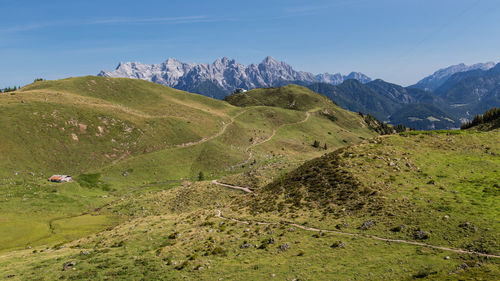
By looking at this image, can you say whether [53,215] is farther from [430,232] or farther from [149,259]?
[430,232]

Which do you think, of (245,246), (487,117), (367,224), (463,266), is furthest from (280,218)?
(487,117)

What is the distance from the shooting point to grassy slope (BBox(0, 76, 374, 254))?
7762 centimetres

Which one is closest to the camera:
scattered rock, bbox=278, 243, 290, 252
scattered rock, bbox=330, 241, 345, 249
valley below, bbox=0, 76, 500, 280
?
valley below, bbox=0, 76, 500, 280

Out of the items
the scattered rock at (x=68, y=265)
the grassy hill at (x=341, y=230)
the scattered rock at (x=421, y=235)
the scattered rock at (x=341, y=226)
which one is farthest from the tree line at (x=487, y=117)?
the scattered rock at (x=68, y=265)

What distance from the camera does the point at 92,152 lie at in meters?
122

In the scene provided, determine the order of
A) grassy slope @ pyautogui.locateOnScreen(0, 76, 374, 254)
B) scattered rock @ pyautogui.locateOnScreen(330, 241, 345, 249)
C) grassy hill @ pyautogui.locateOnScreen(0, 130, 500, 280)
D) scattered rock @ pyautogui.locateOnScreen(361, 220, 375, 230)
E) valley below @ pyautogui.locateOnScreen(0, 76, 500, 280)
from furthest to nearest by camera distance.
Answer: grassy slope @ pyautogui.locateOnScreen(0, 76, 374, 254), scattered rock @ pyautogui.locateOnScreen(361, 220, 375, 230), scattered rock @ pyautogui.locateOnScreen(330, 241, 345, 249), valley below @ pyautogui.locateOnScreen(0, 76, 500, 280), grassy hill @ pyautogui.locateOnScreen(0, 130, 500, 280)

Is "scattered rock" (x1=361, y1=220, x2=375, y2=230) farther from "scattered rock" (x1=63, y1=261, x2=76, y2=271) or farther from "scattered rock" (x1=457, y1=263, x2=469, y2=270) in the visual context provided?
"scattered rock" (x1=63, y1=261, x2=76, y2=271)

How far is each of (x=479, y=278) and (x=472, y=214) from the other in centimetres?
1301

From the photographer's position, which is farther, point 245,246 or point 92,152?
point 92,152

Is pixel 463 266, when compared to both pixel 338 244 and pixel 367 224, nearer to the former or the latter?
pixel 367 224

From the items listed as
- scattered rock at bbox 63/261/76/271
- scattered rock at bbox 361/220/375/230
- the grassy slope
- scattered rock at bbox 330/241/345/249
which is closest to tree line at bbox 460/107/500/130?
the grassy slope

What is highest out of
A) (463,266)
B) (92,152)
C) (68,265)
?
(92,152)

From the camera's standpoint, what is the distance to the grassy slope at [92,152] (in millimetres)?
77625

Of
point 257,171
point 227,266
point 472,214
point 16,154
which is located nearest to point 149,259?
point 227,266
